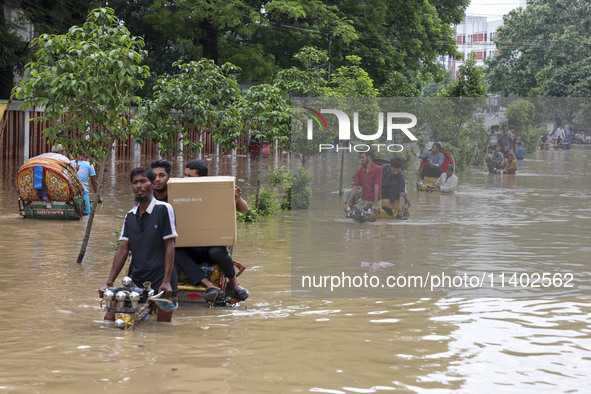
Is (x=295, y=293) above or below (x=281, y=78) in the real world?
below

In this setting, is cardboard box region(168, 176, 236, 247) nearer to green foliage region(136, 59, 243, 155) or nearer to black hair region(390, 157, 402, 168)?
green foliage region(136, 59, 243, 155)

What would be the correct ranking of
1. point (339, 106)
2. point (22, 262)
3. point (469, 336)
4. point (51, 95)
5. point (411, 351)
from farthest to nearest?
point (339, 106) < point (22, 262) < point (51, 95) < point (469, 336) < point (411, 351)

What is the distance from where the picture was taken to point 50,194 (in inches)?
648

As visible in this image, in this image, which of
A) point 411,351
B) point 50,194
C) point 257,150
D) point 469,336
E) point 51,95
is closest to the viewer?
point 411,351

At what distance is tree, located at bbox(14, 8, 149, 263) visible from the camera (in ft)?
35.2

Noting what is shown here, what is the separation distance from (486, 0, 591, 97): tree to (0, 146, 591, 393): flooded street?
35443 millimetres

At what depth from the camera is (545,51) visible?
53531mm

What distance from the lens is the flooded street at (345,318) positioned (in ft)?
19.8

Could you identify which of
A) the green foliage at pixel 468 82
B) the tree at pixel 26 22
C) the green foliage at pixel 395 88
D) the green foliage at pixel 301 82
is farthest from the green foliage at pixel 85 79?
the green foliage at pixel 395 88

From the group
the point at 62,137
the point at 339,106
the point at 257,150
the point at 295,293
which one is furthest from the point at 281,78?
the point at 257,150

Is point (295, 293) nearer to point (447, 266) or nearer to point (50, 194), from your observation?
point (447, 266)

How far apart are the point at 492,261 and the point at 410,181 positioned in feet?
9.91

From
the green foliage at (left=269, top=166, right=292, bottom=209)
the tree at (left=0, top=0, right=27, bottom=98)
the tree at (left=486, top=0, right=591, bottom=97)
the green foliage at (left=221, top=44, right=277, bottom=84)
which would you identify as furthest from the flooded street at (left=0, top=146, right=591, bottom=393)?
the tree at (left=486, top=0, right=591, bottom=97)

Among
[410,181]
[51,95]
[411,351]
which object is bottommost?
[411,351]
